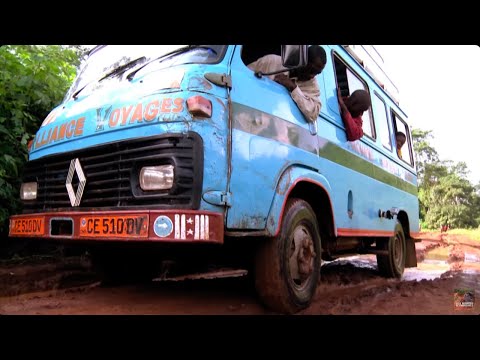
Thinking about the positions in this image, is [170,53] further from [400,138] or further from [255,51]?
[400,138]

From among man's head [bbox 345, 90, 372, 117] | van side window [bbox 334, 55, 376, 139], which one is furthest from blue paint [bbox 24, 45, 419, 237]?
van side window [bbox 334, 55, 376, 139]

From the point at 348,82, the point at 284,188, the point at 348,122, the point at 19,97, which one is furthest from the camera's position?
the point at 19,97

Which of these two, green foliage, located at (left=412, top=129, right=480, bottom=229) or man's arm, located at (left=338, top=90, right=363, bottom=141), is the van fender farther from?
green foliage, located at (left=412, top=129, right=480, bottom=229)

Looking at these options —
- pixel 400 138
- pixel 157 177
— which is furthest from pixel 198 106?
pixel 400 138

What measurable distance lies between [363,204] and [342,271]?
227 cm

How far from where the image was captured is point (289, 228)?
2.79 metres

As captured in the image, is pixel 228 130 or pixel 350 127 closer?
pixel 228 130

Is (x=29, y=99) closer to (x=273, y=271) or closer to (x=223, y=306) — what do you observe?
(x=223, y=306)

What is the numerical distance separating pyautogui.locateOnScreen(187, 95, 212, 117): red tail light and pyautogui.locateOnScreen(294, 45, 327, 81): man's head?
1.08 metres

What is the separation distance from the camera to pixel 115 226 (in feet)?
7.38

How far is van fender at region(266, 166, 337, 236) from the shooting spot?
103 inches

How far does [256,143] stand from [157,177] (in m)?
0.74

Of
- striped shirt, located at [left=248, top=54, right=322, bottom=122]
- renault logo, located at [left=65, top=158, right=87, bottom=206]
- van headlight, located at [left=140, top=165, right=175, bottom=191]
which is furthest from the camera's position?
striped shirt, located at [left=248, top=54, right=322, bottom=122]

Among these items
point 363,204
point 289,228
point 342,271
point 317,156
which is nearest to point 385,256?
point 342,271
